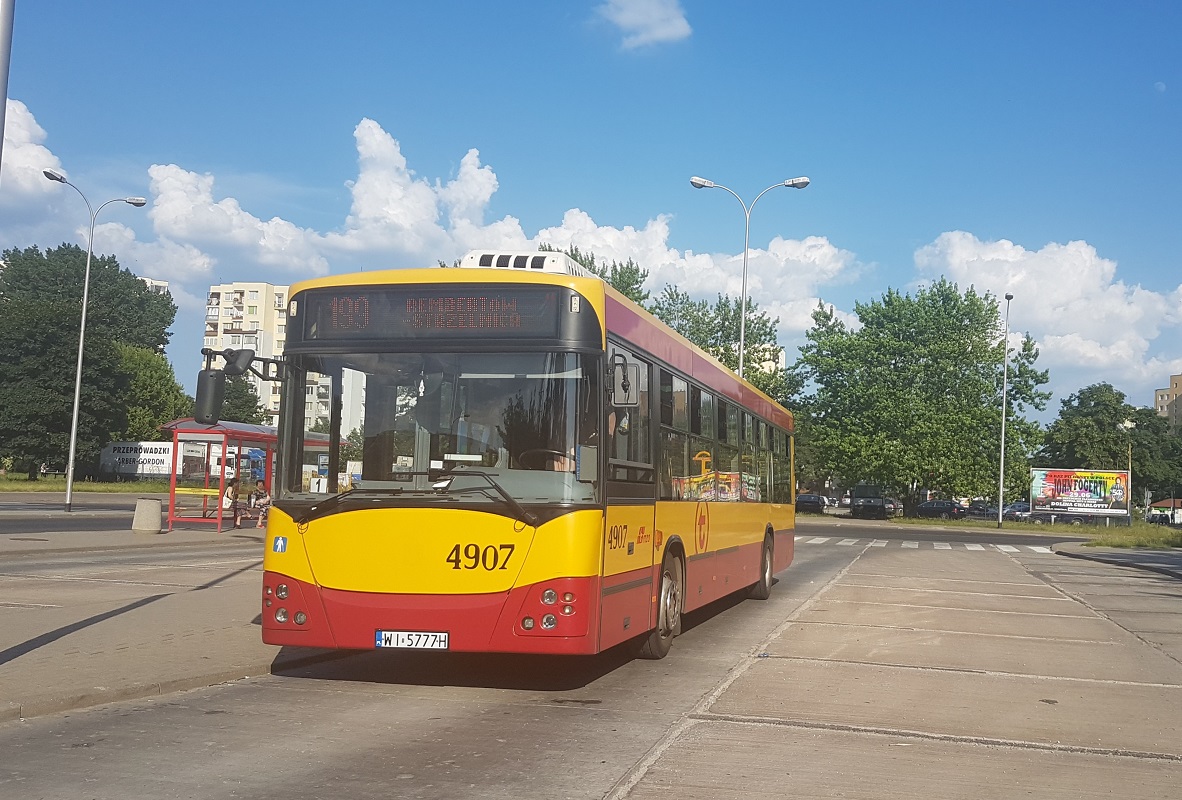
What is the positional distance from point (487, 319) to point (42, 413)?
6399 centimetres

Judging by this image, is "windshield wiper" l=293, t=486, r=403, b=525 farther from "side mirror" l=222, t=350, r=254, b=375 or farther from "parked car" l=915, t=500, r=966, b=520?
"parked car" l=915, t=500, r=966, b=520

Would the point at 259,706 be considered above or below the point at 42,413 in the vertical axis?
below

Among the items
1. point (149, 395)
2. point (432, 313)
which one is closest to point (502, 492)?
point (432, 313)

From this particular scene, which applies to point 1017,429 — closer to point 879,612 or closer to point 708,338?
point 708,338

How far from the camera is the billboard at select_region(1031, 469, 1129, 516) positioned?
215ft

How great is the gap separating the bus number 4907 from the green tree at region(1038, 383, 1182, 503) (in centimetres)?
10189

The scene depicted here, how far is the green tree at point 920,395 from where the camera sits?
60188 millimetres

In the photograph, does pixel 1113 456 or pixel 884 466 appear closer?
pixel 884 466

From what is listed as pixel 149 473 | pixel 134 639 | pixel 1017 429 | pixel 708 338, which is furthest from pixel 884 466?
pixel 134 639

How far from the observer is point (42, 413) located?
6575 centimetres

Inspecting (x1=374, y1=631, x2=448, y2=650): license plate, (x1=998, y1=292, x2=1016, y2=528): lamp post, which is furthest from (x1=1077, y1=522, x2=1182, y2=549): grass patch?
(x1=374, y1=631, x2=448, y2=650): license plate

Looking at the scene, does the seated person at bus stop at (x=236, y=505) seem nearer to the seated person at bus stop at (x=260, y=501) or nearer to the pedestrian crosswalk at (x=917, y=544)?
the seated person at bus stop at (x=260, y=501)

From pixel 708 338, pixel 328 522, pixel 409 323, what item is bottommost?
pixel 328 522

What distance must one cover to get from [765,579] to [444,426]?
993 cm
